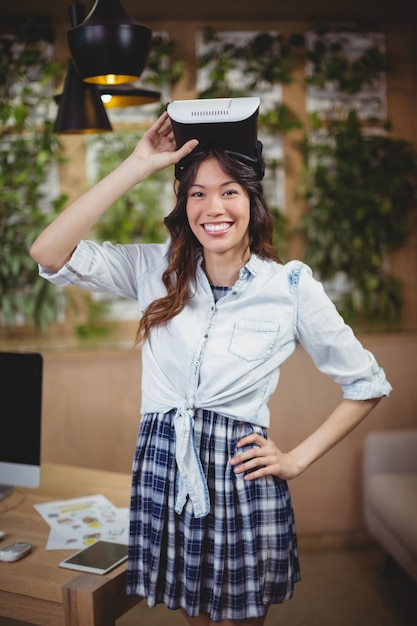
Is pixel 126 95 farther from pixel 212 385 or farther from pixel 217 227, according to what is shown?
pixel 212 385

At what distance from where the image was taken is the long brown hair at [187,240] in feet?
5.10

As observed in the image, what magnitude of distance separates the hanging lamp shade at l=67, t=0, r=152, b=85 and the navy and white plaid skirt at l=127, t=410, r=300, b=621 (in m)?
0.89

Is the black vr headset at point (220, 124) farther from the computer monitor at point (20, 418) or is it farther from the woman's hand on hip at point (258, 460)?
the computer monitor at point (20, 418)

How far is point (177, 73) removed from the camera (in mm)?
3893

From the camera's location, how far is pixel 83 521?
205cm

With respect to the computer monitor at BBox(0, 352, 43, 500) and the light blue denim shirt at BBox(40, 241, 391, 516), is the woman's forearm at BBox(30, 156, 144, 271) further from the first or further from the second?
the computer monitor at BBox(0, 352, 43, 500)

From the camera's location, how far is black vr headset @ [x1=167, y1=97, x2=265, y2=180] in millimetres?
1482

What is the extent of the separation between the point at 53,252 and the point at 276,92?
2.83m

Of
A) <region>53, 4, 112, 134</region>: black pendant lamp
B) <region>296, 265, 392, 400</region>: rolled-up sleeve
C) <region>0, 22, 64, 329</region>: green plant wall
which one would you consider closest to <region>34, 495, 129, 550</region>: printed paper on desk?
<region>296, 265, 392, 400</region>: rolled-up sleeve

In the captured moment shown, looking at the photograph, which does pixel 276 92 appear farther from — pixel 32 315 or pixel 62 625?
pixel 62 625

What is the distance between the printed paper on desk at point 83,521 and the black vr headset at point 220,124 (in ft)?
3.49

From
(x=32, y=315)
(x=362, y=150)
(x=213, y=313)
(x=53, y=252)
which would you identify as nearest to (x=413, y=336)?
(x=362, y=150)

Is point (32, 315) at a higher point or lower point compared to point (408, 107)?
lower

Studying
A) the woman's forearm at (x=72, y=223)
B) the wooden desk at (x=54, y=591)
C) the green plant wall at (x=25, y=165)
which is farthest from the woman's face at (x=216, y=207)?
the green plant wall at (x=25, y=165)
